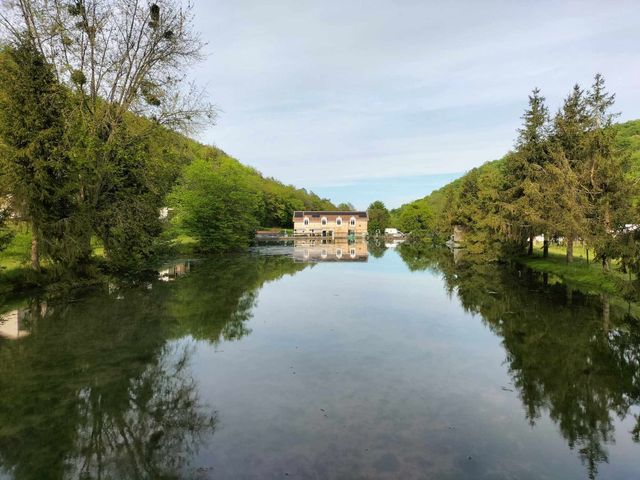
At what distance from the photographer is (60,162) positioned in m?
15.6

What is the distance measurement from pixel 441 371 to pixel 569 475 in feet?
12.0

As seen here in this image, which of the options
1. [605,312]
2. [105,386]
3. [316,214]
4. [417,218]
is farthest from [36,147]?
[417,218]

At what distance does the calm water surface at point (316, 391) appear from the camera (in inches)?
210

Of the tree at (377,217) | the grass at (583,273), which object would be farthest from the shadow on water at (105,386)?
the tree at (377,217)

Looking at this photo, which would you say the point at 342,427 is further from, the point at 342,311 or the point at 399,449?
the point at 342,311

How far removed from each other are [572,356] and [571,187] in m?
13.9

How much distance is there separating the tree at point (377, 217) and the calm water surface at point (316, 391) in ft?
294

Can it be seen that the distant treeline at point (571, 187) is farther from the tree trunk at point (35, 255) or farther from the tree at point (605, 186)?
the tree trunk at point (35, 255)

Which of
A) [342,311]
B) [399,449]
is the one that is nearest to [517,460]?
[399,449]

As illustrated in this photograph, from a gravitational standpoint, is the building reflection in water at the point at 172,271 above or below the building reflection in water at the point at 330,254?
above

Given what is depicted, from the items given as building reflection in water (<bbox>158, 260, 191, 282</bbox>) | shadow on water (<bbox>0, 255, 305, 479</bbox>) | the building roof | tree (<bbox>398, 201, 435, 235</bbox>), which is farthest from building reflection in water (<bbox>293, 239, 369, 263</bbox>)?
tree (<bbox>398, 201, 435, 235</bbox>)

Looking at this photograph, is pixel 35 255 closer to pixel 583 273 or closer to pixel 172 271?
pixel 172 271

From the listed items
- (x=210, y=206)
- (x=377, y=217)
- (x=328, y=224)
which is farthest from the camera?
(x=377, y=217)

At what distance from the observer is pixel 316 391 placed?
755cm
